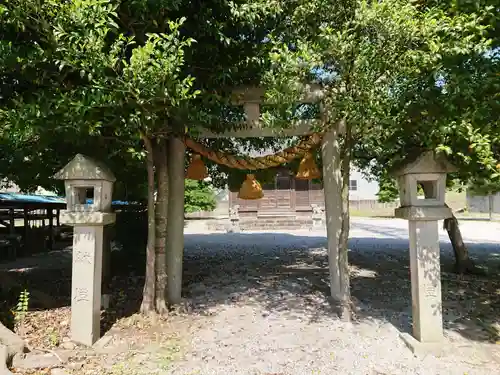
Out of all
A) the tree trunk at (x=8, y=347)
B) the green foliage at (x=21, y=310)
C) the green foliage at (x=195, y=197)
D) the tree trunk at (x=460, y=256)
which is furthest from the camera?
the green foliage at (x=195, y=197)

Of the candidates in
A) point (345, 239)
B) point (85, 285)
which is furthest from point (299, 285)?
point (85, 285)

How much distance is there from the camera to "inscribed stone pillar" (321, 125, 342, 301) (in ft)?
20.7

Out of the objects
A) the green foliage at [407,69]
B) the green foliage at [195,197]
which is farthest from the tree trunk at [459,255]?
the green foliage at [195,197]

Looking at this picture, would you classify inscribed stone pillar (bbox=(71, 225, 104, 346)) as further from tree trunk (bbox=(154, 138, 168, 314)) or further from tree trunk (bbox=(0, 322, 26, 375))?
tree trunk (bbox=(154, 138, 168, 314))

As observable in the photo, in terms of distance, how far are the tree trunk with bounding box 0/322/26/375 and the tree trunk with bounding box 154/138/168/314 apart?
6.38 feet

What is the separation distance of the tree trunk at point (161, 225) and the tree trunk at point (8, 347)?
1.95 metres

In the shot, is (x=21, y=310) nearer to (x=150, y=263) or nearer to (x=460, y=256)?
(x=150, y=263)

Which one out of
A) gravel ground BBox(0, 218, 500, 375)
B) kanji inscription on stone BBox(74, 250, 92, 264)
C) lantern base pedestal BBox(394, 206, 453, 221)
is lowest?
gravel ground BBox(0, 218, 500, 375)

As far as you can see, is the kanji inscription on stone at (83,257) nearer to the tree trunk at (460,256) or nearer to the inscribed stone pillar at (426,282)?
the inscribed stone pillar at (426,282)

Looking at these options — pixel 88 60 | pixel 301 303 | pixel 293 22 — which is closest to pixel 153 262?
pixel 301 303

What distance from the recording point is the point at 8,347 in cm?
427

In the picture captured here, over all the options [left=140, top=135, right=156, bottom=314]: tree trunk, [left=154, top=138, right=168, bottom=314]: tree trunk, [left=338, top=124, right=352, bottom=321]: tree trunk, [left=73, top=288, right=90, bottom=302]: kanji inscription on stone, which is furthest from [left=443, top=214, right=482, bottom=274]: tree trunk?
[left=73, top=288, right=90, bottom=302]: kanji inscription on stone

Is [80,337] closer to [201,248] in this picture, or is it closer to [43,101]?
[43,101]

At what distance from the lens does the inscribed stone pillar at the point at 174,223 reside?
259 inches
